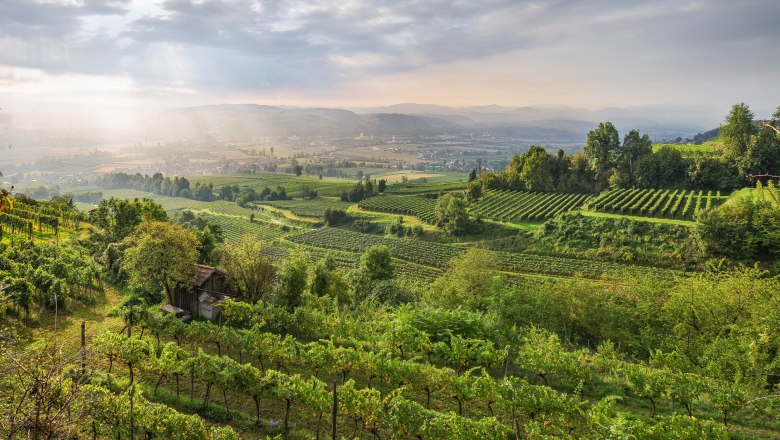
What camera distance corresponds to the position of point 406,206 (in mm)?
84125

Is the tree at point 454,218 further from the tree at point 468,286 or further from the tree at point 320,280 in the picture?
the tree at point 320,280

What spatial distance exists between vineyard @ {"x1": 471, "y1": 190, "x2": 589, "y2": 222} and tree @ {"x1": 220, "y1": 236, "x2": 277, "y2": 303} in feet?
160

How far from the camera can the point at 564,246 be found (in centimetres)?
5288

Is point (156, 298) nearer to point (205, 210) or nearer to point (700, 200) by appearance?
point (700, 200)

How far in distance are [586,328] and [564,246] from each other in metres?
29.5

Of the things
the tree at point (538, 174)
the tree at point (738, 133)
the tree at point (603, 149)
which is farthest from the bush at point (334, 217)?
the tree at point (738, 133)

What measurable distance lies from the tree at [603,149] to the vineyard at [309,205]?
173ft

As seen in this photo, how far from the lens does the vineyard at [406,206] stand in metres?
77.0

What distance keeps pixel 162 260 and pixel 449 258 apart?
1548 inches

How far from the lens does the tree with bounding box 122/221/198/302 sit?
2241 centimetres

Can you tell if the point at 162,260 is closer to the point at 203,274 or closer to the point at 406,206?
the point at 203,274

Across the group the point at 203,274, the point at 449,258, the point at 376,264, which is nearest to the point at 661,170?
the point at 449,258

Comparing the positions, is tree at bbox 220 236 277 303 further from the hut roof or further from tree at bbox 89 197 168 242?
tree at bbox 89 197 168 242

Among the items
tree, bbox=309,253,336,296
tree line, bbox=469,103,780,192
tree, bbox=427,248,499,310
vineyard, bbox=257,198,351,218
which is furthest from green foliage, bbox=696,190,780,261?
vineyard, bbox=257,198,351,218
